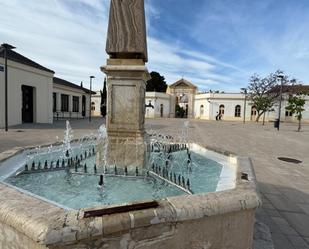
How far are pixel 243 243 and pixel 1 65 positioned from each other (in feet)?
58.3

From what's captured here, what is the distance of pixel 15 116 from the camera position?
1764cm

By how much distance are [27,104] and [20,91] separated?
6.20 feet

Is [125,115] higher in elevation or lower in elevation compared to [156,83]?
lower

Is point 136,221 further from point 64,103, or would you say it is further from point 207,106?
point 207,106

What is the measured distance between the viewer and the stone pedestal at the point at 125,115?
434 centimetres

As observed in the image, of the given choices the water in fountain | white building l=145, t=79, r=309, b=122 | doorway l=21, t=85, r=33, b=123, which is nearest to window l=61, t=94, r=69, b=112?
doorway l=21, t=85, r=33, b=123

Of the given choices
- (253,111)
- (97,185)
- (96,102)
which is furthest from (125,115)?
(96,102)

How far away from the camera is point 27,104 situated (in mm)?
19781

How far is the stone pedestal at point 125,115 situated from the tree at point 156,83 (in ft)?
192

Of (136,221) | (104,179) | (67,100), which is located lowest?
(104,179)

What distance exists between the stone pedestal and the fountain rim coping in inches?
88.4

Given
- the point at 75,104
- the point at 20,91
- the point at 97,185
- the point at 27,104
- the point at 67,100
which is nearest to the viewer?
the point at 97,185

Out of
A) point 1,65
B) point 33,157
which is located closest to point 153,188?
point 33,157

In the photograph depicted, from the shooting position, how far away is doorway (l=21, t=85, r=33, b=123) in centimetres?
1927
